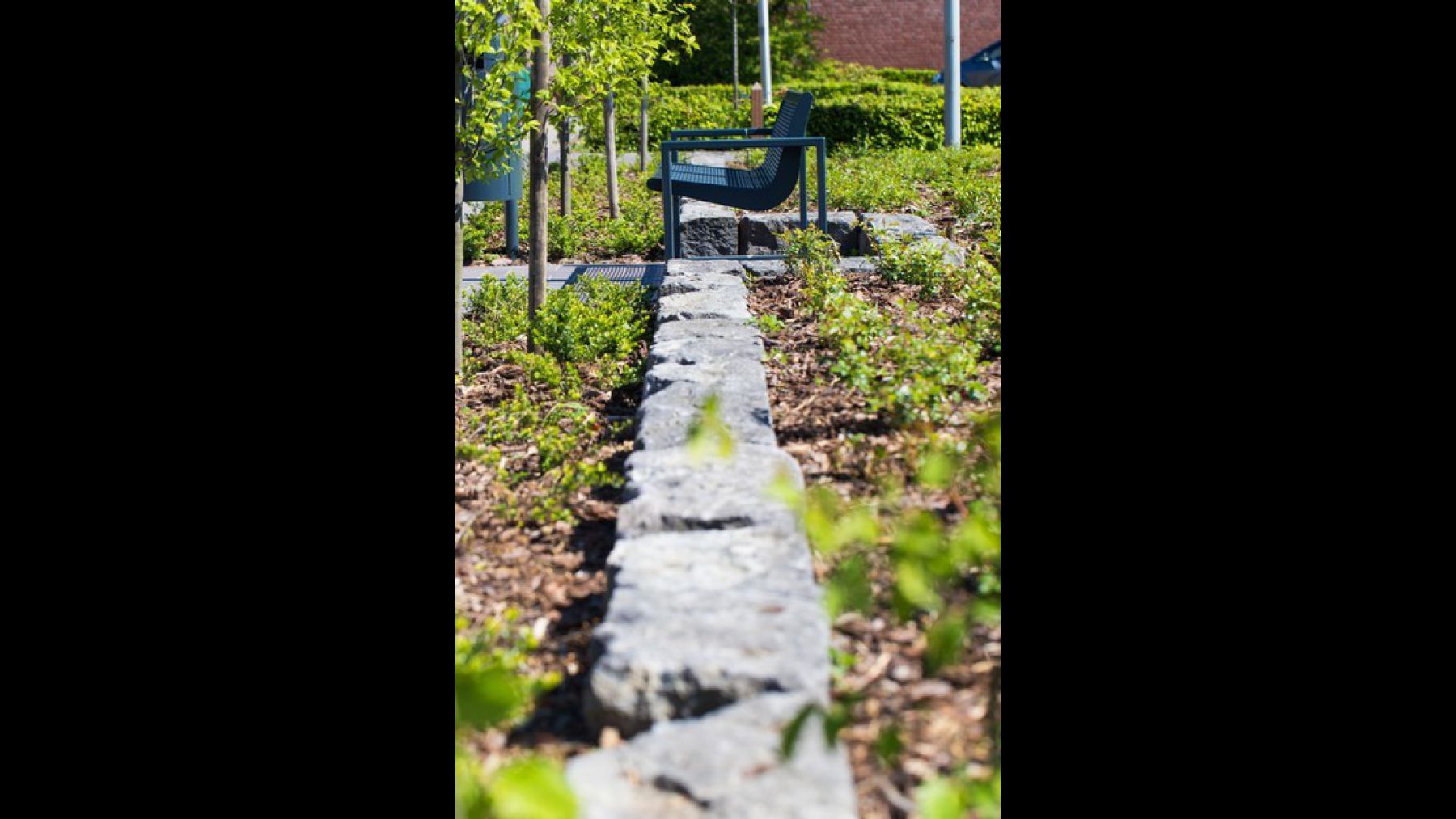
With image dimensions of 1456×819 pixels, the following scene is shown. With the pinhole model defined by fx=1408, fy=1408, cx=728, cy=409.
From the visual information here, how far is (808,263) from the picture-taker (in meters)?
6.36

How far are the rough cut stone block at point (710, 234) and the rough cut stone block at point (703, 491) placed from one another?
5.20 metres

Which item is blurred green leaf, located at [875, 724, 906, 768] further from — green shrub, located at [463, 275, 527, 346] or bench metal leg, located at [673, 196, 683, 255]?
bench metal leg, located at [673, 196, 683, 255]

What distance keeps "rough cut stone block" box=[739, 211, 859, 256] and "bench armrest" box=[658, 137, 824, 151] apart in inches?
40.3

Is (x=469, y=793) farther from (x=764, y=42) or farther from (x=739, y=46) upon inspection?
(x=739, y=46)

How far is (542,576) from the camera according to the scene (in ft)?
10.6

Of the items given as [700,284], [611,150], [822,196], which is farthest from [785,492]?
[611,150]

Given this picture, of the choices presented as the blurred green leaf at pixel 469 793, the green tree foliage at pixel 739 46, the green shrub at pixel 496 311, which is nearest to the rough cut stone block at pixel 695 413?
the blurred green leaf at pixel 469 793

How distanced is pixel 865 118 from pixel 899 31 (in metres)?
11.3

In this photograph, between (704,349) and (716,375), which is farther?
(704,349)

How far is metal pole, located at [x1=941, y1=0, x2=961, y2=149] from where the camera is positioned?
603 inches

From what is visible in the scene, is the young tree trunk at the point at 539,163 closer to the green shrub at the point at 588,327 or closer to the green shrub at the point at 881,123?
the green shrub at the point at 588,327

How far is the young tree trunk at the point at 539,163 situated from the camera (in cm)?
565
